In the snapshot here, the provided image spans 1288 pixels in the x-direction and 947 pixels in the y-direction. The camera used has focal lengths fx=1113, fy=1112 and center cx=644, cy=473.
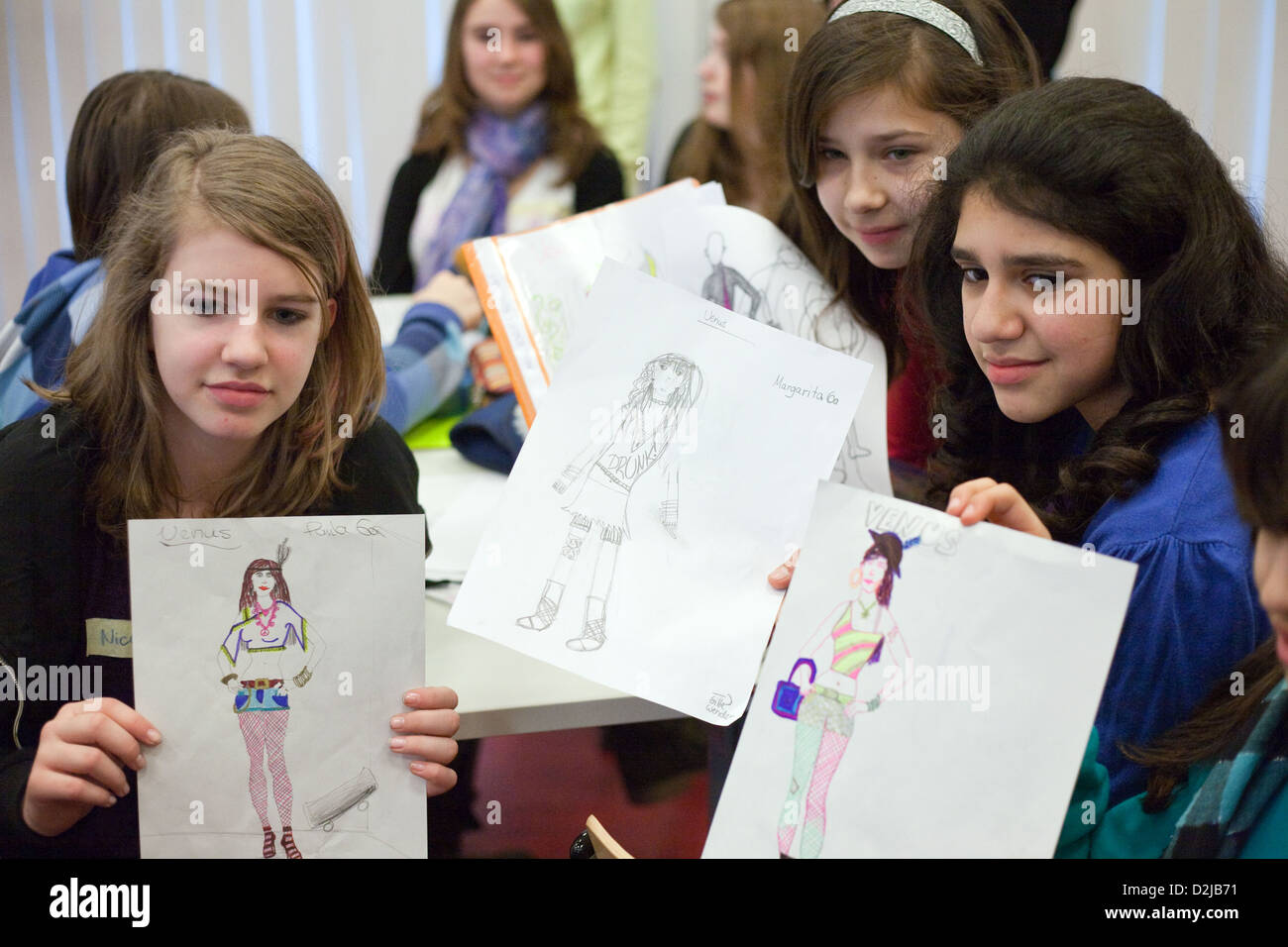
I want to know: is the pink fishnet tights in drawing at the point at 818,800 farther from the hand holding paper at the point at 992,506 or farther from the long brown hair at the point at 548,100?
the long brown hair at the point at 548,100

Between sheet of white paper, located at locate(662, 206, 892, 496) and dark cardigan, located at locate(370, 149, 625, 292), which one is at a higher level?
dark cardigan, located at locate(370, 149, 625, 292)

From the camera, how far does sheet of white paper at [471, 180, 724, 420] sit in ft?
4.66

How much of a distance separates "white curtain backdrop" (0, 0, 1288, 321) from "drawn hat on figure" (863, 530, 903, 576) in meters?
2.49

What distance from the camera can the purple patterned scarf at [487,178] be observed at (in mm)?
3104

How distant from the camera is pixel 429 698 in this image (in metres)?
0.96

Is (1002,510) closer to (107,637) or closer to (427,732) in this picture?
(427,732)

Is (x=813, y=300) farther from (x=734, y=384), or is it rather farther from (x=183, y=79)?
(x=183, y=79)

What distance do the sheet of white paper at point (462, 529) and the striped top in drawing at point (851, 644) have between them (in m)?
0.59

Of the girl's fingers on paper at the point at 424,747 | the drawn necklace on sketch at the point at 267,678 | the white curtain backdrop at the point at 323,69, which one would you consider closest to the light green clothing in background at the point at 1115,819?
the girl's fingers on paper at the point at 424,747

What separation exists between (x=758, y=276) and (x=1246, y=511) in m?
0.78

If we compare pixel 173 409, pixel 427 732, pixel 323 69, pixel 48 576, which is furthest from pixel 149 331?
pixel 323 69

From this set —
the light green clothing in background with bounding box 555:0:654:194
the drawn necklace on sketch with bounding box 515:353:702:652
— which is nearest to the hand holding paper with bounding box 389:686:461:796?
the drawn necklace on sketch with bounding box 515:353:702:652

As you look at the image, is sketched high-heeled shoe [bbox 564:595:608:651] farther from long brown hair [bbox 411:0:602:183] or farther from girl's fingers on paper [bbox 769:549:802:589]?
long brown hair [bbox 411:0:602:183]

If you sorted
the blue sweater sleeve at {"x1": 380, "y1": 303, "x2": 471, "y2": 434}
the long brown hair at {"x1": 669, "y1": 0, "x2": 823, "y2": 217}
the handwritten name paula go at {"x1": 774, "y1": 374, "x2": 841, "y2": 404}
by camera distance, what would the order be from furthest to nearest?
the long brown hair at {"x1": 669, "y1": 0, "x2": 823, "y2": 217}
the blue sweater sleeve at {"x1": 380, "y1": 303, "x2": 471, "y2": 434}
the handwritten name paula go at {"x1": 774, "y1": 374, "x2": 841, "y2": 404}
